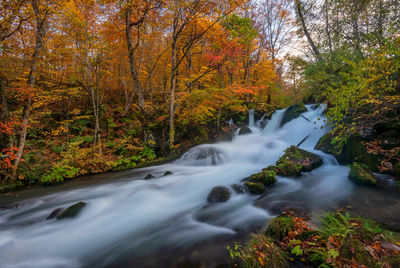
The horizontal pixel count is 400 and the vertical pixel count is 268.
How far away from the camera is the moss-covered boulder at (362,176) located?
493 centimetres

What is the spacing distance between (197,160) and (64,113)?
8095 mm

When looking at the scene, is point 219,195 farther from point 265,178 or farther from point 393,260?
point 393,260

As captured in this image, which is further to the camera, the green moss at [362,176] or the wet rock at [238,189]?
the wet rock at [238,189]

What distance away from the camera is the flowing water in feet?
10.2

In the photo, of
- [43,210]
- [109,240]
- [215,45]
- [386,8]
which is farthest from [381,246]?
[215,45]

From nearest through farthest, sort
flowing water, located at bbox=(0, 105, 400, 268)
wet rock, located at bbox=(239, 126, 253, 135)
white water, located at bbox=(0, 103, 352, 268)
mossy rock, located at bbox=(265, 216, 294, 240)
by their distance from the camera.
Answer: mossy rock, located at bbox=(265, 216, 294, 240), flowing water, located at bbox=(0, 105, 400, 268), white water, located at bbox=(0, 103, 352, 268), wet rock, located at bbox=(239, 126, 253, 135)

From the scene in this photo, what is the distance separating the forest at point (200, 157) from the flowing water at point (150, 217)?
0.12 ft

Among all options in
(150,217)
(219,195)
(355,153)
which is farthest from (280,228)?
(355,153)

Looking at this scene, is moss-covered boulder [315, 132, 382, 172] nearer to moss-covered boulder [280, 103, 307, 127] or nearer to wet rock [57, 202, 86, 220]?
moss-covered boulder [280, 103, 307, 127]

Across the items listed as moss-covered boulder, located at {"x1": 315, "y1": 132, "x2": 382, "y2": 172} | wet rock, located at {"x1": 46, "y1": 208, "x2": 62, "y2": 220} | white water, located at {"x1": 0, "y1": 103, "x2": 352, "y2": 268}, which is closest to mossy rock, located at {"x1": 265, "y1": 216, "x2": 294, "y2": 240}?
white water, located at {"x1": 0, "y1": 103, "x2": 352, "y2": 268}

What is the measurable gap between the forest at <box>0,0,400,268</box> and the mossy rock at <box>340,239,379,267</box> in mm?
21

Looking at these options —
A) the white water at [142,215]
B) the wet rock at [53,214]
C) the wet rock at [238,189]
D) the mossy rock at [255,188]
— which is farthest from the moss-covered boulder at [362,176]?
the wet rock at [53,214]

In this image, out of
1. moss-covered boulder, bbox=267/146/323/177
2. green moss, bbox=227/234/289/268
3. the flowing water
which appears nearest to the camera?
green moss, bbox=227/234/289/268

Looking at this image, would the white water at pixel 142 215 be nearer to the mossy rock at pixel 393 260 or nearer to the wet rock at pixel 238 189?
the wet rock at pixel 238 189
